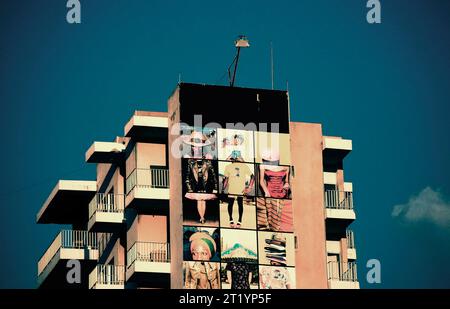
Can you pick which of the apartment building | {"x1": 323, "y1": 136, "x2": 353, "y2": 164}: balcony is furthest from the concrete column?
{"x1": 323, "y1": 136, "x2": 353, "y2": 164}: balcony

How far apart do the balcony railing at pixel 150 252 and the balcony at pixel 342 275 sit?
9926mm

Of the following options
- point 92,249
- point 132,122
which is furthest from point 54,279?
point 132,122

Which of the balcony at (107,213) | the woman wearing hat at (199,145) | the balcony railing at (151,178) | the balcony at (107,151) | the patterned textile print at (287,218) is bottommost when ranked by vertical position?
the patterned textile print at (287,218)

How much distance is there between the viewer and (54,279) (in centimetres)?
10238

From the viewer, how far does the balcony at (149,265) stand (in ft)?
293

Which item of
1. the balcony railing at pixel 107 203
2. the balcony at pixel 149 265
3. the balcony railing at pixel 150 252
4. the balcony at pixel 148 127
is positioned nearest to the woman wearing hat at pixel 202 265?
the balcony at pixel 149 265

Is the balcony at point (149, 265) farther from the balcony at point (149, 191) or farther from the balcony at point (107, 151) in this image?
the balcony at point (107, 151)

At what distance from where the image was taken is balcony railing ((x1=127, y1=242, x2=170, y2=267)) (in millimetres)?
90000

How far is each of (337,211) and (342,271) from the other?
3.56m

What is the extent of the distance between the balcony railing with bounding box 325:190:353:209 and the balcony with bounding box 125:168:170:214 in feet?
33.2

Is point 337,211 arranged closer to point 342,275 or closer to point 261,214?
point 342,275

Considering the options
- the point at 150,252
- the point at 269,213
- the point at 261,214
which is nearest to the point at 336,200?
the point at 269,213

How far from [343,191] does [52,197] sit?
18749 millimetres
